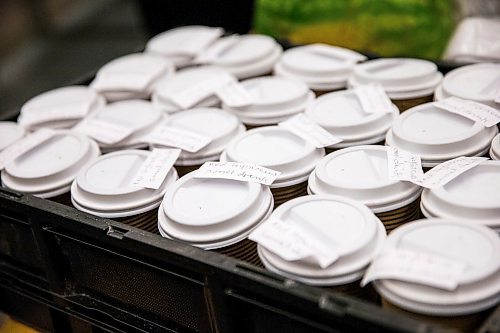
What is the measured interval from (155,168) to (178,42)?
2.77 feet

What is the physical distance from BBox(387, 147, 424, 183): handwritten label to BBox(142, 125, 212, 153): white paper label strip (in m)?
0.44

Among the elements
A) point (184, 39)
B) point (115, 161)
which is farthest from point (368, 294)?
point (184, 39)

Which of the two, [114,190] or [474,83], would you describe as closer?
[114,190]

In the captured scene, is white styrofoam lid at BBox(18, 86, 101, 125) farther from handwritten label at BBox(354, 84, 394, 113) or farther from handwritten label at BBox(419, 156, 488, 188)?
handwritten label at BBox(419, 156, 488, 188)

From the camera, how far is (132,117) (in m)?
1.68

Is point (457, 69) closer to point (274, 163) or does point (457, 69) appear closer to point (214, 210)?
point (274, 163)

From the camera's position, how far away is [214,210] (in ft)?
3.99

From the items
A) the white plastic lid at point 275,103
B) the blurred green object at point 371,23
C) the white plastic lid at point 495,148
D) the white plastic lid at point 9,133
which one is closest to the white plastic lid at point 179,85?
the white plastic lid at point 275,103

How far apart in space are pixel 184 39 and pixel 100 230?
3.52ft

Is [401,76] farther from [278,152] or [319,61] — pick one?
[278,152]

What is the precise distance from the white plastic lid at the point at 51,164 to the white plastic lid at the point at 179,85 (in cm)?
26

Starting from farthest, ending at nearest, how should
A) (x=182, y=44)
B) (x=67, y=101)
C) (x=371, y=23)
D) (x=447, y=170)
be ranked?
(x=371, y=23) < (x=182, y=44) < (x=67, y=101) < (x=447, y=170)

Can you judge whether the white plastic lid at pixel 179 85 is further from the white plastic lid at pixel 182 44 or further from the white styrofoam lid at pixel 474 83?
the white styrofoam lid at pixel 474 83

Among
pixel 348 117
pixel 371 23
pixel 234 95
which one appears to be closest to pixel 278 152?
pixel 348 117
